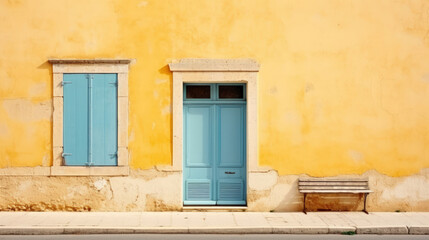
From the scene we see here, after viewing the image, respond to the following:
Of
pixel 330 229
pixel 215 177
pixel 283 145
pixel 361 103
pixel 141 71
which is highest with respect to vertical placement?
pixel 141 71

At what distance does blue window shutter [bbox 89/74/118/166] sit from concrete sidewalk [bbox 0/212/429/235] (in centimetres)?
102

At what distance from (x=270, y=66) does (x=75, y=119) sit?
363 centimetres

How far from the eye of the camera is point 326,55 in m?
9.53

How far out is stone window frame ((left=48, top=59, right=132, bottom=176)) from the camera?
945cm

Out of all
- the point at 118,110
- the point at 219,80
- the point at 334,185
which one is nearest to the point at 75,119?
the point at 118,110

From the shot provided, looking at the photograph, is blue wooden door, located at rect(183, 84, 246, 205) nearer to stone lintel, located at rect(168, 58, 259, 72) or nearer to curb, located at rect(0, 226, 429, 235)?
stone lintel, located at rect(168, 58, 259, 72)

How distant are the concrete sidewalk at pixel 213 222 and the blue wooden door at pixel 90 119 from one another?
40.4 inches

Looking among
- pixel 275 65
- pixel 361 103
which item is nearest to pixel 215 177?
pixel 275 65

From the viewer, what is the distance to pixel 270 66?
952 centimetres

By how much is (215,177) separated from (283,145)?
140 cm

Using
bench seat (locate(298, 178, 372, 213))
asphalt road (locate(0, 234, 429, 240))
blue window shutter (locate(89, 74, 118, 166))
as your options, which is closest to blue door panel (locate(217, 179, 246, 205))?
bench seat (locate(298, 178, 372, 213))

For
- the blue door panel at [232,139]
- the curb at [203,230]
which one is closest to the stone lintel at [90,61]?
the blue door panel at [232,139]

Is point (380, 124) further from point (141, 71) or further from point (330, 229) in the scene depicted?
point (141, 71)

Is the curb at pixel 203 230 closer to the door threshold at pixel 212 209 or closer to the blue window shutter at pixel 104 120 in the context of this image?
the door threshold at pixel 212 209
